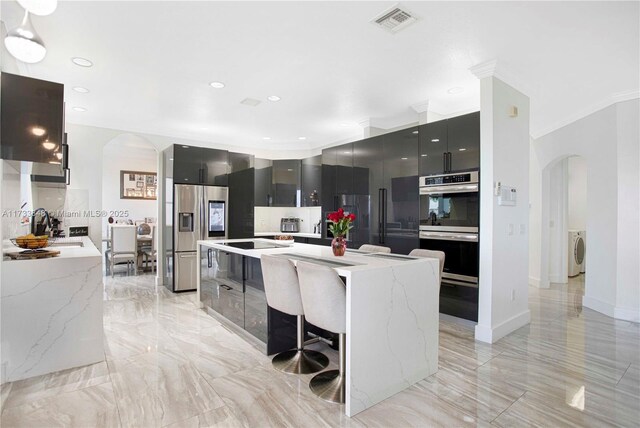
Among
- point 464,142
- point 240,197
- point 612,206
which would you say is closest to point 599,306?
point 612,206

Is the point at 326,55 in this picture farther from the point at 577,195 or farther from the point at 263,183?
the point at 577,195

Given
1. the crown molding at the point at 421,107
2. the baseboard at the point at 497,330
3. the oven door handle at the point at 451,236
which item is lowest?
the baseboard at the point at 497,330

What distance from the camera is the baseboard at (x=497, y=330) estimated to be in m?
3.19

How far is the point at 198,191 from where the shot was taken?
533 cm

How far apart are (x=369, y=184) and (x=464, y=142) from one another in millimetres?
1508

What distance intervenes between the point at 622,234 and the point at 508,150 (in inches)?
77.9

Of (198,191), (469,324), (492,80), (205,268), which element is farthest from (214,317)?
(492,80)

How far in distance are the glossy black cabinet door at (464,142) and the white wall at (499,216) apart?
0.25 ft

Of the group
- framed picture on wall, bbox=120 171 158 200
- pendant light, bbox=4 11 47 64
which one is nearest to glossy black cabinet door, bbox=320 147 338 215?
pendant light, bbox=4 11 47 64

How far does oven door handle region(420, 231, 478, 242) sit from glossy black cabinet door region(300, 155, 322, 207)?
101 inches

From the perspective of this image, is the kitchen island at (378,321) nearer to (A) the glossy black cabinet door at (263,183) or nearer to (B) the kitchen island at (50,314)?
(B) the kitchen island at (50,314)

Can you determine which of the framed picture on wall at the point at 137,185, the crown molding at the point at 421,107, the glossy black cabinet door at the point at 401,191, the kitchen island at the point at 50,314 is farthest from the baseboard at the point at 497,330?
the framed picture on wall at the point at 137,185

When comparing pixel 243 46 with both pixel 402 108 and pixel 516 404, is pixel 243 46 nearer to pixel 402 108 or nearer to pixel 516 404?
pixel 402 108

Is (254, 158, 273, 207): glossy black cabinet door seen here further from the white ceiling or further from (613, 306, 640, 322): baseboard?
(613, 306, 640, 322): baseboard
